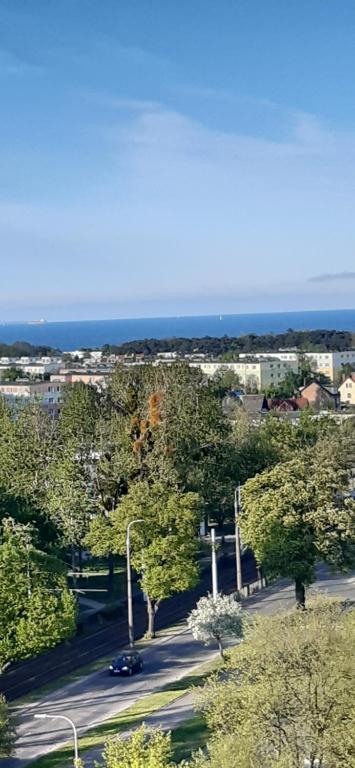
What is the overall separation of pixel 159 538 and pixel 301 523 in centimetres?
761

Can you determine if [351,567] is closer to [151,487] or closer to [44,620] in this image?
[151,487]

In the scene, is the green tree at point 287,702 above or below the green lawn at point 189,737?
above

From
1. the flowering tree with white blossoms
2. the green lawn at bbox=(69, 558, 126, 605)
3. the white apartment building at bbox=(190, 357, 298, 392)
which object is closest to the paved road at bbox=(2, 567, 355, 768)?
the flowering tree with white blossoms

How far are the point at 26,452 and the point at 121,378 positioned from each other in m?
17.0

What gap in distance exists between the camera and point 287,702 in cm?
2730

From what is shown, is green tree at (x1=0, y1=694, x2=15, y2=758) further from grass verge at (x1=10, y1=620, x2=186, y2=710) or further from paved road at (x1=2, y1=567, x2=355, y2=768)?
Answer: grass verge at (x1=10, y1=620, x2=186, y2=710)

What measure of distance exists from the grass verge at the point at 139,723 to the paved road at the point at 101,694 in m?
0.57

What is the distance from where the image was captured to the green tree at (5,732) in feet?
98.8

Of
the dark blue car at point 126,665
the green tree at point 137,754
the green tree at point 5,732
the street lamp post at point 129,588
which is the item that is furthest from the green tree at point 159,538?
the green tree at point 137,754

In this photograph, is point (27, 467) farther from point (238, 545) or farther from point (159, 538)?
point (159, 538)

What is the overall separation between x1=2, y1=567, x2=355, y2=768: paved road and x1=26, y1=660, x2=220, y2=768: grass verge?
57cm

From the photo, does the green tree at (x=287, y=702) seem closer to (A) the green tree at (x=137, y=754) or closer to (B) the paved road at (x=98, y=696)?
(A) the green tree at (x=137, y=754)

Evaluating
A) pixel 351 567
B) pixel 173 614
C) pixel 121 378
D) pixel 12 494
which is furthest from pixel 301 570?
pixel 121 378

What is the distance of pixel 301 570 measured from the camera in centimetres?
4794
